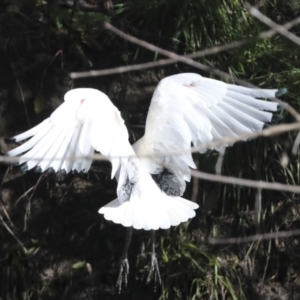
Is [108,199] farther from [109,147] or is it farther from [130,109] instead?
[109,147]

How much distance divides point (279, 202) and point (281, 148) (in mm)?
303

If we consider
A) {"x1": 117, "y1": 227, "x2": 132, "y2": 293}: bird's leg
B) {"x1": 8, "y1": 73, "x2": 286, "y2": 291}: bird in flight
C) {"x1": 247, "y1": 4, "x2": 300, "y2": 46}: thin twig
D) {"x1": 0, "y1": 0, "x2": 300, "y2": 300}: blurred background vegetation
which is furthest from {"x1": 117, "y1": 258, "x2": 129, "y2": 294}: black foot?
{"x1": 247, "y1": 4, "x2": 300, "y2": 46}: thin twig

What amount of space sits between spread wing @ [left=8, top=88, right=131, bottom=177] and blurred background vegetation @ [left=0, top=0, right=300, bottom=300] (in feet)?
2.22

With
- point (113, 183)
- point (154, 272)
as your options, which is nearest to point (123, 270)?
point (154, 272)

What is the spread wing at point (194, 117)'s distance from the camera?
354cm

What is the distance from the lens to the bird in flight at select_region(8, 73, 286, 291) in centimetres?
343

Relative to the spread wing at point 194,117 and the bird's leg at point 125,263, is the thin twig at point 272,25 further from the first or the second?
the bird's leg at point 125,263

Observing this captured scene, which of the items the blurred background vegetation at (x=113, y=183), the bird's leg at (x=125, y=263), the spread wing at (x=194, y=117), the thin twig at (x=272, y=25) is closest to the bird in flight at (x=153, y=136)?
the spread wing at (x=194, y=117)

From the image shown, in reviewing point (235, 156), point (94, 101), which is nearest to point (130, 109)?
point (235, 156)

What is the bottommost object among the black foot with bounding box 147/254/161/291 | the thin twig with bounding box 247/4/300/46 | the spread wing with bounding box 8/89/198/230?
the black foot with bounding box 147/254/161/291

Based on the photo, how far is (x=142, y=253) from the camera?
441cm

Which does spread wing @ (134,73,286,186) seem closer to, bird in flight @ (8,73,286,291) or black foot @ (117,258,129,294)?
bird in flight @ (8,73,286,291)

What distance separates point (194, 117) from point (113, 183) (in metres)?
1.00

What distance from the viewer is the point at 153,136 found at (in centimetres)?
358
